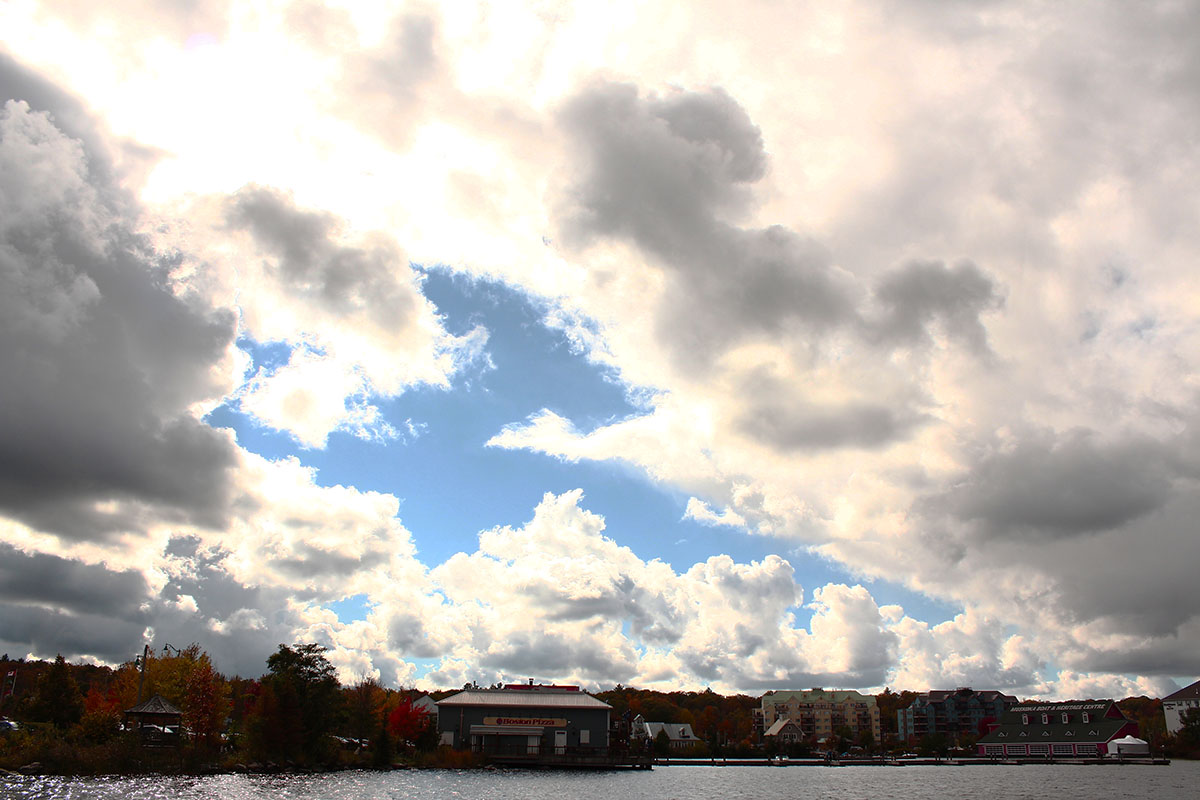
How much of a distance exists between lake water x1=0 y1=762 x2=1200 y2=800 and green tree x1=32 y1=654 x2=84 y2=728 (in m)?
23.7

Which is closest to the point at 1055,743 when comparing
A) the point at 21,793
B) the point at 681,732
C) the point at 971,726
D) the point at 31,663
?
the point at 971,726

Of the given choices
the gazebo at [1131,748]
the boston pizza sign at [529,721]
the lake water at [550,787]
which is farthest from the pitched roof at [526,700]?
the gazebo at [1131,748]

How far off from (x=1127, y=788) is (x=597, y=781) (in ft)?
156

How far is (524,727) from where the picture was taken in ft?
339

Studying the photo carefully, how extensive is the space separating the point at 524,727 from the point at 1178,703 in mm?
156134

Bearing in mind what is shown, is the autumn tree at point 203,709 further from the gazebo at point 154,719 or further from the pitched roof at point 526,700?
the pitched roof at point 526,700

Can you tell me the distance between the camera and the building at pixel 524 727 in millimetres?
102438

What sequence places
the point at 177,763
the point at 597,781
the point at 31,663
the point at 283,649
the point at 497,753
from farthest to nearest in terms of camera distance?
the point at 31,663, the point at 497,753, the point at 597,781, the point at 283,649, the point at 177,763

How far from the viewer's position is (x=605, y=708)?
106m

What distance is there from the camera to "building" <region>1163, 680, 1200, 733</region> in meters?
166

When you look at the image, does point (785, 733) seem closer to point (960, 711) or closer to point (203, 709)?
point (960, 711)

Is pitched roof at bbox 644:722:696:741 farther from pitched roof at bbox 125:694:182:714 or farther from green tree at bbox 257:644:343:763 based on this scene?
pitched roof at bbox 125:694:182:714

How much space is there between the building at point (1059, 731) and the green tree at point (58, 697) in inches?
5646

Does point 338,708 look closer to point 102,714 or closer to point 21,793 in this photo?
point 102,714
